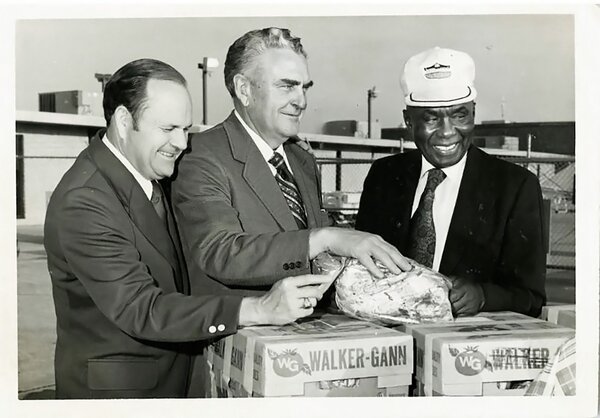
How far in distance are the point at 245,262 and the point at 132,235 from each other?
40cm

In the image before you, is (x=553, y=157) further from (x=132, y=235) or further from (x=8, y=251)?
(x=8, y=251)

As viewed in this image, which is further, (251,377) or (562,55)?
(562,55)

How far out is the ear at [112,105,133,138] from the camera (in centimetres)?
229

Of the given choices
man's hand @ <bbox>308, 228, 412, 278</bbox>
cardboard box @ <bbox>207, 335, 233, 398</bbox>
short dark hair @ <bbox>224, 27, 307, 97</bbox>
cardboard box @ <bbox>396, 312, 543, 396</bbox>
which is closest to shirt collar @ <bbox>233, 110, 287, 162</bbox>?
short dark hair @ <bbox>224, 27, 307, 97</bbox>

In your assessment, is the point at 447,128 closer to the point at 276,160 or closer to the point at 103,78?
the point at 276,160

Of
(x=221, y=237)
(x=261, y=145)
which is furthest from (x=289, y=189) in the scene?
(x=221, y=237)

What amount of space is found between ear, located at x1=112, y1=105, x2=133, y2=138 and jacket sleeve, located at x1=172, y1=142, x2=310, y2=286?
0.22 m

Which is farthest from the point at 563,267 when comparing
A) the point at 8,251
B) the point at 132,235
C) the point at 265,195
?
the point at 8,251

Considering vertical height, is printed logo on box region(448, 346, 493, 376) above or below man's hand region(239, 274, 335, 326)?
below

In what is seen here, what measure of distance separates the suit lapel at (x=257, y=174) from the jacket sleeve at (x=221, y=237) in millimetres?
67

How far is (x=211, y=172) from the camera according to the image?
2314 mm

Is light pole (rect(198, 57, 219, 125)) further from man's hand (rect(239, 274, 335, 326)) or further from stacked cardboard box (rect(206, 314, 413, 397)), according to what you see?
stacked cardboard box (rect(206, 314, 413, 397))

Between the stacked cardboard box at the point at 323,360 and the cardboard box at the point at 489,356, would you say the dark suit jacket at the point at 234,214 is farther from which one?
the cardboard box at the point at 489,356

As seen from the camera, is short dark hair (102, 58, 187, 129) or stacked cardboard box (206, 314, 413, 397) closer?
stacked cardboard box (206, 314, 413, 397)
